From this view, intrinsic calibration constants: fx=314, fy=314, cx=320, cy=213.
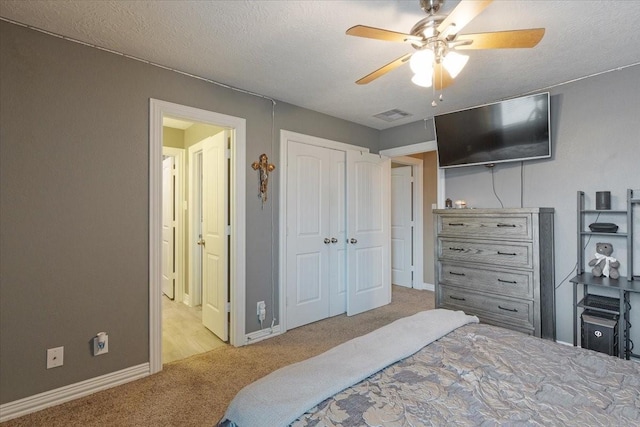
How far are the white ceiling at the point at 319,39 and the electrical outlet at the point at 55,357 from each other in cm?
211

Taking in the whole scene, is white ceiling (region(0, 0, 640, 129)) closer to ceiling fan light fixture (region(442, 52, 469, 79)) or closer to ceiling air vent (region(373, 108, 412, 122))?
ceiling fan light fixture (region(442, 52, 469, 79))

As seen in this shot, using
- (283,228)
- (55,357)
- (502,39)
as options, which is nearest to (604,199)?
(502,39)

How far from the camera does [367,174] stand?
417 cm

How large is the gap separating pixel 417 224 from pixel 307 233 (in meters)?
2.49

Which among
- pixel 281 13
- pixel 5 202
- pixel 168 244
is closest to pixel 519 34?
pixel 281 13

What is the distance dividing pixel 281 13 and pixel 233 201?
169cm

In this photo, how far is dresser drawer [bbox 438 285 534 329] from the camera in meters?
2.73

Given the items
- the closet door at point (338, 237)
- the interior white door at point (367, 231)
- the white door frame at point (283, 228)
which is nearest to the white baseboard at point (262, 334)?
the white door frame at point (283, 228)

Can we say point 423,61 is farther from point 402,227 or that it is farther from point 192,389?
point 402,227

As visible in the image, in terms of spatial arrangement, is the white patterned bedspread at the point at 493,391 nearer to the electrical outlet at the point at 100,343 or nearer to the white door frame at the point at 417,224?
the electrical outlet at the point at 100,343

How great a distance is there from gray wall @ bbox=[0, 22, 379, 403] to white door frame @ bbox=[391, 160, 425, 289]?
3813mm

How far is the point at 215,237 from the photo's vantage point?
327 cm

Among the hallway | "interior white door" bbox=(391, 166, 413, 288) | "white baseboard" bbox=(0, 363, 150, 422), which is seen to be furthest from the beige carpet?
"interior white door" bbox=(391, 166, 413, 288)

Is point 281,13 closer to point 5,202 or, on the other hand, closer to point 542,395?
point 5,202
